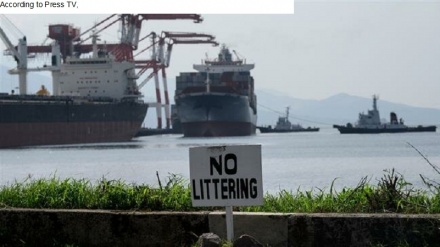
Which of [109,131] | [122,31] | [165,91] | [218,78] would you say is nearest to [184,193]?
[109,131]

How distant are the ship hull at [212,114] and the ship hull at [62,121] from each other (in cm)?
1184

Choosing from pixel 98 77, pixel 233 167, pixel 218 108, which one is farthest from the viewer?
pixel 218 108

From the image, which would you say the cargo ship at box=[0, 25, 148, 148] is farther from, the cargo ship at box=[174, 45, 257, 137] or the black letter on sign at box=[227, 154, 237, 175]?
the black letter on sign at box=[227, 154, 237, 175]

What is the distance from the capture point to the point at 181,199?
8.80 metres

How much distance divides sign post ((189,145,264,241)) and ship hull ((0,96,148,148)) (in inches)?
3014

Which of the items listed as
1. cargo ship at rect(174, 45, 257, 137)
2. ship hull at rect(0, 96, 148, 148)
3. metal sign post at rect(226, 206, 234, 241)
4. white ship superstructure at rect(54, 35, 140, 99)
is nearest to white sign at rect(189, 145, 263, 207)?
metal sign post at rect(226, 206, 234, 241)

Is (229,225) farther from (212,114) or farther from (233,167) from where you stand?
(212,114)

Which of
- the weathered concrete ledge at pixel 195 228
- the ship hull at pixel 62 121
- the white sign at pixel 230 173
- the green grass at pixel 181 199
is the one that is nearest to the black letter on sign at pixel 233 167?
the white sign at pixel 230 173

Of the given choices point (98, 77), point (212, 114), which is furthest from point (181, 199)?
point (212, 114)

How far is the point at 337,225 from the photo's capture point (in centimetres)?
784

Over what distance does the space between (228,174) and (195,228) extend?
94 centimetres

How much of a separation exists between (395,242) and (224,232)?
1583mm

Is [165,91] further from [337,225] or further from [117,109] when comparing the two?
[337,225]

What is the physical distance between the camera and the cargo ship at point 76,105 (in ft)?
278
